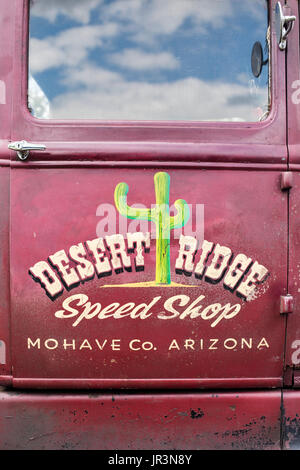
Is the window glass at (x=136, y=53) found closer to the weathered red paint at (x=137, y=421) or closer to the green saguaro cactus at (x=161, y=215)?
the green saguaro cactus at (x=161, y=215)

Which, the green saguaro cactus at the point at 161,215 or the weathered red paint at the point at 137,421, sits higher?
the green saguaro cactus at the point at 161,215

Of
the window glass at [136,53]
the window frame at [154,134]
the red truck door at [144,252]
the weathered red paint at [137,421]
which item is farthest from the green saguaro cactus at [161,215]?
the weathered red paint at [137,421]

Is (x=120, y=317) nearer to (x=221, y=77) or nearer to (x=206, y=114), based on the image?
(x=206, y=114)

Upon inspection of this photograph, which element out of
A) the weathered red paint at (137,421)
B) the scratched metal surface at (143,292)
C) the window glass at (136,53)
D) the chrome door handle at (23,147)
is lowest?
the weathered red paint at (137,421)

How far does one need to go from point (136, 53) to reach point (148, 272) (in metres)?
0.84

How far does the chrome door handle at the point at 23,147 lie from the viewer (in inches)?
55.6

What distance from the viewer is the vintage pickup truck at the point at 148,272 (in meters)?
1.45

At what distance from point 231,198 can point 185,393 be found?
748 mm

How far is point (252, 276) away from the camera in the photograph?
1463 millimetres

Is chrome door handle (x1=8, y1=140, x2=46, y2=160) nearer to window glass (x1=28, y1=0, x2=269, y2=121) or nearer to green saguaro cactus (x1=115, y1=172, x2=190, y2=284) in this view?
window glass (x1=28, y1=0, x2=269, y2=121)

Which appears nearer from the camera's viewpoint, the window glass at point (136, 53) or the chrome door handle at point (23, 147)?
the chrome door handle at point (23, 147)

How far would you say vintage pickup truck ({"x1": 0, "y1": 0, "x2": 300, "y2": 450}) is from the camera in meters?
1.45

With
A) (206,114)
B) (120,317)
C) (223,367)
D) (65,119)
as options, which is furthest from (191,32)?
(223,367)

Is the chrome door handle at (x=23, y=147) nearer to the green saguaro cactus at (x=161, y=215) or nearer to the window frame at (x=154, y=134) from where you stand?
the window frame at (x=154, y=134)
